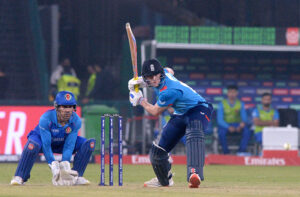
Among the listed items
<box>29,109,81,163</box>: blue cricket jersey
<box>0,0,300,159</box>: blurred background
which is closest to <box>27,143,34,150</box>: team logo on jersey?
<box>29,109,81,163</box>: blue cricket jersey

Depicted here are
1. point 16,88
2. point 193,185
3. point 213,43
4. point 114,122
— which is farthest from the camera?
point 16,88

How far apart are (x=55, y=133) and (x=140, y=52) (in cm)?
986

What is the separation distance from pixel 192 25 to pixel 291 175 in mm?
6810

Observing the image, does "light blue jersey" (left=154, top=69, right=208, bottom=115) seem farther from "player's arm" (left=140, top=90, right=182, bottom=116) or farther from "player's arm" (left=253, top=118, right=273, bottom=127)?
"player's arm" (left=253, top=118, right=273, bottom=127)

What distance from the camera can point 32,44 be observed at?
23.8 metres

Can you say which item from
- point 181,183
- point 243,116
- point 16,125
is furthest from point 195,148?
point 243,116

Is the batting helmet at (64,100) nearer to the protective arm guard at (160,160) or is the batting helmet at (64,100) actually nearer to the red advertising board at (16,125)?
the protective arm guard at (160,160)

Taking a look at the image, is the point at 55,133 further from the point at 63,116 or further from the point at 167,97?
the point at 167,97

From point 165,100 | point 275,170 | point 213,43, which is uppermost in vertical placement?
point 213,43

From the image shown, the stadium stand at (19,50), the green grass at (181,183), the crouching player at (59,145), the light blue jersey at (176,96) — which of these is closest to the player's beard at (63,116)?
the crouching player at (59,145)

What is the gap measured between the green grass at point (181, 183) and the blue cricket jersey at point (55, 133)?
47cm

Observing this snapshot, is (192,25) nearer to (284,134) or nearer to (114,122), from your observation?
(284,134)

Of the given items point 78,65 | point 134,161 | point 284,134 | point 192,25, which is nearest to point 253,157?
point 284,134

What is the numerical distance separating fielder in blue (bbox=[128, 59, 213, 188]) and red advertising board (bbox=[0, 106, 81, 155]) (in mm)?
7133
